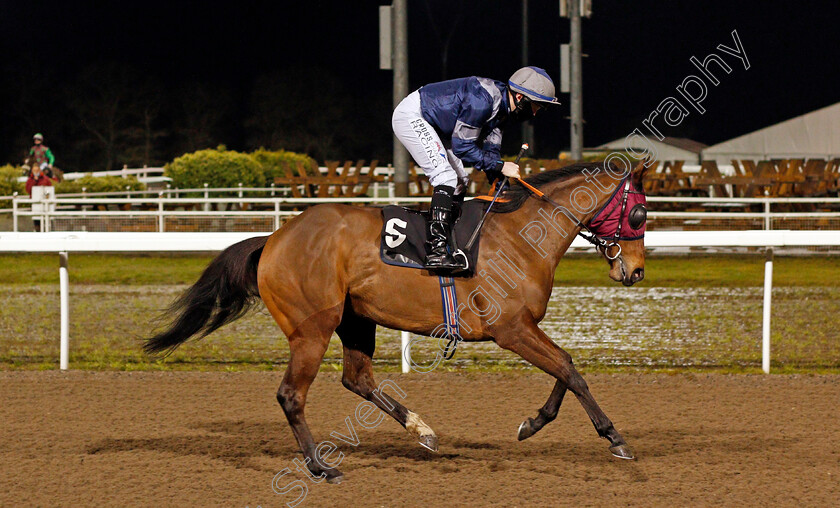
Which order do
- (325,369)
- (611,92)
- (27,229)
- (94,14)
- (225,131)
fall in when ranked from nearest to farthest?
(325,369)
(27,229)
(94,14)
(225,131)
(611,92)

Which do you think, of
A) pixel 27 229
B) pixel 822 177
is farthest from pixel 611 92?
pixel 27 229

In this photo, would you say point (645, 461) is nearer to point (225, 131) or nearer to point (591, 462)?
point (591, 462)

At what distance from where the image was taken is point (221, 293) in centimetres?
503

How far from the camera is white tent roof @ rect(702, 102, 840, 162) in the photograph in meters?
26.4

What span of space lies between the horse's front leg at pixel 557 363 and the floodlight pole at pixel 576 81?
12.7 meters

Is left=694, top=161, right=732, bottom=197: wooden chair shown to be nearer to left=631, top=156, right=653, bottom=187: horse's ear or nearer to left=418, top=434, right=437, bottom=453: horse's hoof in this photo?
left=631, top=156, right=653, bottom=187: horse's ear

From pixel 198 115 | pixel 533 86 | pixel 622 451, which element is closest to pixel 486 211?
pixel 533 86

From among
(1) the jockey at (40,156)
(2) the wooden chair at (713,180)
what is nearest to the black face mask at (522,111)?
(2) the wooden chair at (713,180)

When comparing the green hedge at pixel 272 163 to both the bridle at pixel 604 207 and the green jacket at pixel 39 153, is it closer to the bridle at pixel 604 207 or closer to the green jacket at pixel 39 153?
the green jacket at pixel 39 153

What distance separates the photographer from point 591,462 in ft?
15.0

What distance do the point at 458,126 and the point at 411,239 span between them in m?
0.56

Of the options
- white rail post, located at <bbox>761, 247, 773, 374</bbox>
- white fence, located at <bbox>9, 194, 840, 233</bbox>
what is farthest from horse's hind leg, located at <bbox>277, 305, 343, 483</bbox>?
white fence, located at <bbox>9, 194, 840, 233</bbox>

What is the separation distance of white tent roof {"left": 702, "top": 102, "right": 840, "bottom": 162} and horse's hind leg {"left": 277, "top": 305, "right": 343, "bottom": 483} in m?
24.5

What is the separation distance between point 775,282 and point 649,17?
118 feet
